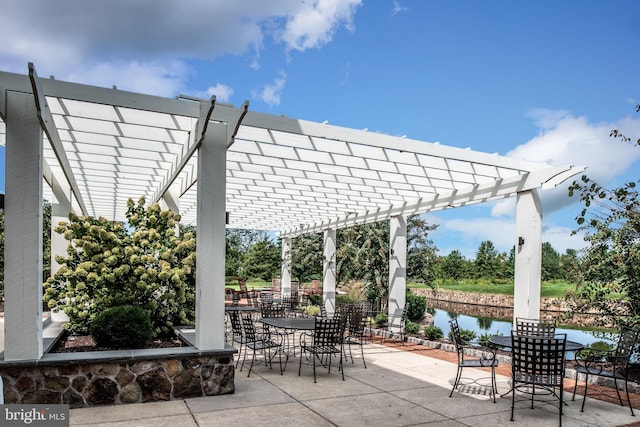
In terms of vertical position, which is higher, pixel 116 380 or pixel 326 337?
pixel 326 337

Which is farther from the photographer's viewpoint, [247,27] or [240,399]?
A: [247,27]

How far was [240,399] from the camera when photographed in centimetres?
565

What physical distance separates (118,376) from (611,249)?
22.2 ft

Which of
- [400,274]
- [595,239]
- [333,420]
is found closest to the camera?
[333,420]

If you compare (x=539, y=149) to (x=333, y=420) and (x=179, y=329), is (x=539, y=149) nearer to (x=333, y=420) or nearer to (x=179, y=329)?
(x=333, y=420)

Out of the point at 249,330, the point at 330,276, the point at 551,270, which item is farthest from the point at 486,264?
the point at 249,330

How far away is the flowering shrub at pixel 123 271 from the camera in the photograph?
720 cm

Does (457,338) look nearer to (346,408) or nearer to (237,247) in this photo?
(346,408)

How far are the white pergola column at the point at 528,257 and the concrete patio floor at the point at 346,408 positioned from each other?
65.8 inches

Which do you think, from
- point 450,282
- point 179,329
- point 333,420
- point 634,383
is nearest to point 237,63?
point 179,329

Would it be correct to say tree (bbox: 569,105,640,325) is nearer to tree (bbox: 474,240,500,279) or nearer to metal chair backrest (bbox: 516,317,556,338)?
metal chair backrest (bbox: 516,317,556,338)

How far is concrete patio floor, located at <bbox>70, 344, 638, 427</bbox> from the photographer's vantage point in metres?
4.89

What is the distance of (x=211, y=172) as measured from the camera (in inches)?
235

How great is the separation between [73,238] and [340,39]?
6.07m
